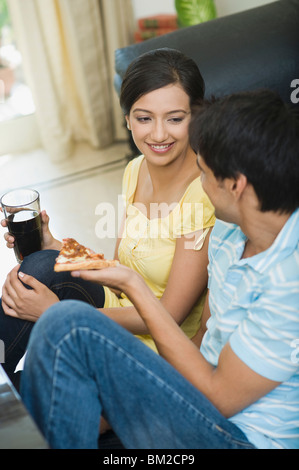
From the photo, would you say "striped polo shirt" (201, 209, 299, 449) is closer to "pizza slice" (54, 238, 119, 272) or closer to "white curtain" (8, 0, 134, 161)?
"pizza slice" (54, 238, 119, 272)

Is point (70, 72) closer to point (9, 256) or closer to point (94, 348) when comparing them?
point (9, 256)

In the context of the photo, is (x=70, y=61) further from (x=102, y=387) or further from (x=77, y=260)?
(x=102, y=387)

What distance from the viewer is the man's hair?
947mm

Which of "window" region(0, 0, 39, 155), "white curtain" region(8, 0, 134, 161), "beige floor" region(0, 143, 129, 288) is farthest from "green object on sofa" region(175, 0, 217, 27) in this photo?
"window" region(0, 0, 39, 155)

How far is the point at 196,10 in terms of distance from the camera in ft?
9.61

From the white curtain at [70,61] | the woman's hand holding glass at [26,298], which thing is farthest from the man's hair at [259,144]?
the white curtain at [70,61]

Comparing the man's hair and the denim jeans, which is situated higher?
the man's hair

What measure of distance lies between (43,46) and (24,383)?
→ 279 cm

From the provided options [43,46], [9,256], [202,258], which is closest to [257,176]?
[202,258]

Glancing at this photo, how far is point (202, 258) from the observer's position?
1.34 m

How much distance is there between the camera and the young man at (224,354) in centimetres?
96

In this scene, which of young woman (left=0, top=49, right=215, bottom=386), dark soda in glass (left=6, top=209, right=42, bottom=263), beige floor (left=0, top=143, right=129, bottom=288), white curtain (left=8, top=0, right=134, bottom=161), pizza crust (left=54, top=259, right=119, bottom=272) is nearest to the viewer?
pizza crust (left=54, top=259, right=119, bottom=272)

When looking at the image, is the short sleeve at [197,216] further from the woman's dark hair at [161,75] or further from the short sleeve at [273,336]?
the short sleeve at [273,336]

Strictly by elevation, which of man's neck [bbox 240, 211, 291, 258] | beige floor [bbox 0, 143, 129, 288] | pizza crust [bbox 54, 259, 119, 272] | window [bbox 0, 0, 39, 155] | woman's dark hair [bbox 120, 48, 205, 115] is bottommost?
beige floor [bbox 0, 143, 129, 288]
